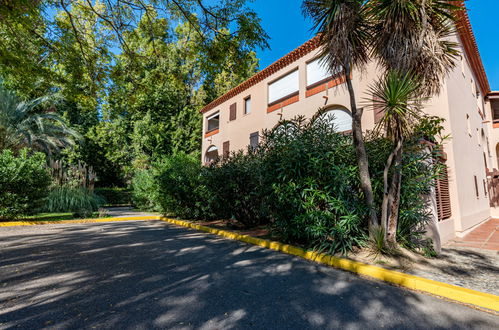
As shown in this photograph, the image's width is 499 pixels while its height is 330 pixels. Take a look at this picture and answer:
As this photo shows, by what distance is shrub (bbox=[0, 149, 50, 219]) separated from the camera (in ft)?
29.1

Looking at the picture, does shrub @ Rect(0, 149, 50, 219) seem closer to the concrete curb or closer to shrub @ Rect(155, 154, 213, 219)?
shrub @ Rect(155, 154, 213, 219)

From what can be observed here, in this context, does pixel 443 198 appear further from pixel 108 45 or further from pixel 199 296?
pixel 108 45

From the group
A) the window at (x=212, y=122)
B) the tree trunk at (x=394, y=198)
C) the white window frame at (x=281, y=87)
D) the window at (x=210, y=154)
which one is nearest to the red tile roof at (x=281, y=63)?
the white window frame at (x=281, y=87)

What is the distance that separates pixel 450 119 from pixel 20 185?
47.7ft

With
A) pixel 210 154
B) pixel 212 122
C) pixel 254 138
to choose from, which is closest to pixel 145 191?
pixel 210 154

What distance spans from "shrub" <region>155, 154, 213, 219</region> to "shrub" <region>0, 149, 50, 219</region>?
4.54m

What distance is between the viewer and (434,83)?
5.26 meters

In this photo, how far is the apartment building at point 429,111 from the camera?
24.6ft

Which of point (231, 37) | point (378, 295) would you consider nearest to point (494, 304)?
point (378, 295)

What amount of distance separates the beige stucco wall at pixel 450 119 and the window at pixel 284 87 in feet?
0.98

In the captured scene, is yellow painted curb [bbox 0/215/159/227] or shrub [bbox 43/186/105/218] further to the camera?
shrub [bbox 43/186/105/218]

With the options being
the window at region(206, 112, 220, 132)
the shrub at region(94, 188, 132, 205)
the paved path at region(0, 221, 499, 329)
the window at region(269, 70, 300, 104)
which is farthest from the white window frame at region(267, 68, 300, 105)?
the shrub at region(94, 188, 132, 205)

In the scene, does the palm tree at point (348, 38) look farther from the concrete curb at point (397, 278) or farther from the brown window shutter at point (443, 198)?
the brown window shutter at point (443, 198)

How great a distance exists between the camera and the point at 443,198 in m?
7.03
